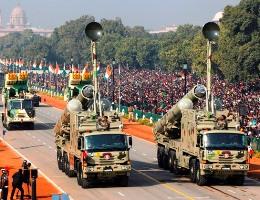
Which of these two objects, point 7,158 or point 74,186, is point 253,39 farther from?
point 74,186

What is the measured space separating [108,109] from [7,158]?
13417 millimetres

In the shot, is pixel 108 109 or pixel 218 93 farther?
pixel 218 93

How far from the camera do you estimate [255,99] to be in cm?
9031

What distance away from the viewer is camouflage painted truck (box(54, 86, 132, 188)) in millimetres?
38594

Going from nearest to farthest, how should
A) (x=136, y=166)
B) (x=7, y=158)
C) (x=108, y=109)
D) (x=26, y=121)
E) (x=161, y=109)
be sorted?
(x=108, y=109)
(x=136, y=166)
(x=7, y=158)
(x=26, y=121)
(x=161, y=109)

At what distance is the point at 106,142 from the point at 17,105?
3491cm

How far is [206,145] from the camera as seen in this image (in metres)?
38.9

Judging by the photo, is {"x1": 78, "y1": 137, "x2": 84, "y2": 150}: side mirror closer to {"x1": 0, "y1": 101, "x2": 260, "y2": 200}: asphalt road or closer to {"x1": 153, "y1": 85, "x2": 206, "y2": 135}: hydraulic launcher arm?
{"x1": 0, "y1": 101, "x2": 260, "y2": 200}: asphalt road

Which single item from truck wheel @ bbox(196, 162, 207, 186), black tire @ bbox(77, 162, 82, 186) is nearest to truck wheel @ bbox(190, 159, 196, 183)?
truck wheel @ bbox(196, 162, 207, 186)

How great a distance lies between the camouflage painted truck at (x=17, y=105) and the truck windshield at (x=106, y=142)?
34.2 meters

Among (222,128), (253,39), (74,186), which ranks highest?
(253,39)

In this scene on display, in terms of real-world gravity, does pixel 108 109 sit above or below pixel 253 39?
below

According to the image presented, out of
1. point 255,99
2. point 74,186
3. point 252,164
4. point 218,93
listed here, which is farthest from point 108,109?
point 218,93

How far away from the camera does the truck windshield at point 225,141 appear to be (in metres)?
38.9
